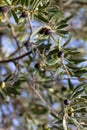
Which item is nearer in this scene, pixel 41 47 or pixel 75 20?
pixel 41 47

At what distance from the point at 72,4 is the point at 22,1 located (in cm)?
146

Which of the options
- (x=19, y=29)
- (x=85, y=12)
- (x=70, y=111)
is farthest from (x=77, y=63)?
(x=85, y=12)

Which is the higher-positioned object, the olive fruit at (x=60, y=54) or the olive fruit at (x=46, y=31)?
the olive fruit at (x=46, y=31)

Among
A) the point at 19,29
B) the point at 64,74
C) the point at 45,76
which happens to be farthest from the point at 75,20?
the point at 64,74

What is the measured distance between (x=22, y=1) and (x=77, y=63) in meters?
0.30

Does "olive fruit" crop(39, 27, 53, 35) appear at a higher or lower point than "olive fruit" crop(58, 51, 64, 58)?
higher

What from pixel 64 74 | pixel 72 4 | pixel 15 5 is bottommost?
pixel 64 74

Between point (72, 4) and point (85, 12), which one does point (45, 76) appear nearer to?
point (72, 4)

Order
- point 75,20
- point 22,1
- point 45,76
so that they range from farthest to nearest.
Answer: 1. point 75,20
2. point 45,76
3. point 22,1

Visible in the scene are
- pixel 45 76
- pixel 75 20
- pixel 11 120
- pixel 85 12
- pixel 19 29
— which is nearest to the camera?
pixel 45 76

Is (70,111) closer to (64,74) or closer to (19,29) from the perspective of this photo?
(64,74)

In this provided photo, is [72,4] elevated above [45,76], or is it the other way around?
[72,4]

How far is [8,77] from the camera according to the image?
→ 63.1 inches

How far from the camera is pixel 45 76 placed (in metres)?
1.59
